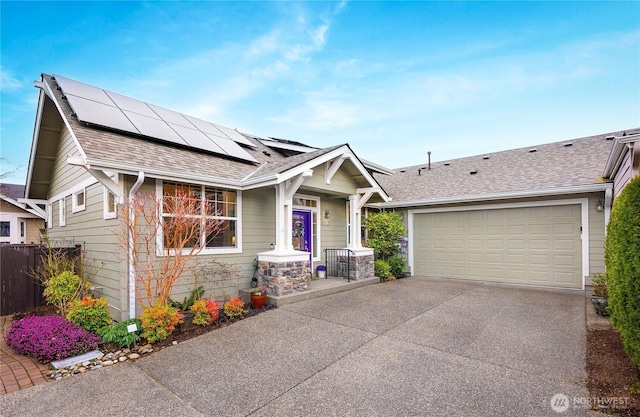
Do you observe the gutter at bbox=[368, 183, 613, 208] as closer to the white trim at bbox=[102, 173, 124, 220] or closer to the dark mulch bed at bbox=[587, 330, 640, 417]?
the dark mulch bed at bbox=[587, 330, 640, 417]

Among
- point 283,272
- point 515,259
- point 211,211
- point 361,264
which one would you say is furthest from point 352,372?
point 515,259

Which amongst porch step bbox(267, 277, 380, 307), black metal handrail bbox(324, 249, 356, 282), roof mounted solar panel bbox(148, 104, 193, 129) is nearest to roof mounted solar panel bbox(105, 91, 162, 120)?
roof mounted solar panel bbox(148, 104, 193, 129)

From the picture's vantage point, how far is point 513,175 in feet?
30.5

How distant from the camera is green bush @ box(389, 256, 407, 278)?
32.0 ft

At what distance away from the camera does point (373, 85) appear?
12.1 m

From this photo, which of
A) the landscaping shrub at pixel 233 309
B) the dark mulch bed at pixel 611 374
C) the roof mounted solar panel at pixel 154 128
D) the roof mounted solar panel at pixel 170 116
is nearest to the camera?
the dark mulch bed at pixel 611 374

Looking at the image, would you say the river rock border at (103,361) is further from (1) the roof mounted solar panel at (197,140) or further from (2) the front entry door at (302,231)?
(1) the roof mounted solar panel at (197,140)

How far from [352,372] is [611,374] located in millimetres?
2799

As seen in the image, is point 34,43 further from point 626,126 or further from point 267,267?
point 626,126

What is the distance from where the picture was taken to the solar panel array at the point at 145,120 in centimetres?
639

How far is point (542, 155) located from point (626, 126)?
9.68ft

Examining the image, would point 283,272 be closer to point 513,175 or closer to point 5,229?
point 513,175

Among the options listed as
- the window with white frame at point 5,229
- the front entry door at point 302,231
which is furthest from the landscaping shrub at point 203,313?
the window with white frame at point 5,229

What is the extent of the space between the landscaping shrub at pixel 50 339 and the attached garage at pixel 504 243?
29.5ft
